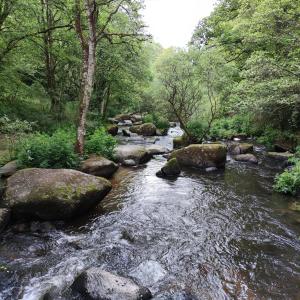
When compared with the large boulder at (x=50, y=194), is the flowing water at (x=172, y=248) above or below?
below

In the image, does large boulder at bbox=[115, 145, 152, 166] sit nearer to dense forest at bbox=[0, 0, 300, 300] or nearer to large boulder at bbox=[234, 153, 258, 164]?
dense forest at bbox=[0, 0, 300, 300]

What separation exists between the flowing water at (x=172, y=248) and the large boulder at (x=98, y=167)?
5.09ft

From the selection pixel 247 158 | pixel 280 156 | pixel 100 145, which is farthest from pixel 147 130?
pixel 100 145

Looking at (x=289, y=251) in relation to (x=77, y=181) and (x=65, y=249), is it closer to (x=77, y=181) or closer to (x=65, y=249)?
(x=65, y=249)

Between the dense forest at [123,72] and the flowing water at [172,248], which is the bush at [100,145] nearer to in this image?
the dense forest at [123,72]

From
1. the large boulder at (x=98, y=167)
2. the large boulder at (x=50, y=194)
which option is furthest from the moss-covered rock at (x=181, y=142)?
the large boulder at (x=50, y=194)

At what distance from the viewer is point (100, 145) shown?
1315cm

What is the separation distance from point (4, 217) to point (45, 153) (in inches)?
130

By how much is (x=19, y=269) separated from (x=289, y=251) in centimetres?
581

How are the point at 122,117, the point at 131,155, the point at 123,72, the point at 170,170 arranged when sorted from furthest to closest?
the point at 122,117 < the point at 123,72 < the point at 131,155 < the point at 170,170

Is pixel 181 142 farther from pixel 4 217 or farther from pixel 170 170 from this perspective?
pixel 4 217

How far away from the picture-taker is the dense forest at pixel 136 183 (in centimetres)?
536

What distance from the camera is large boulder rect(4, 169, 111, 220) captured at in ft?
22.9

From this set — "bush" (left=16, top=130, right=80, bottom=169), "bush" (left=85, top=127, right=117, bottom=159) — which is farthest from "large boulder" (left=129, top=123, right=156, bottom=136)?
"bush" (left=16, top=130, right=80, bottom=169)
